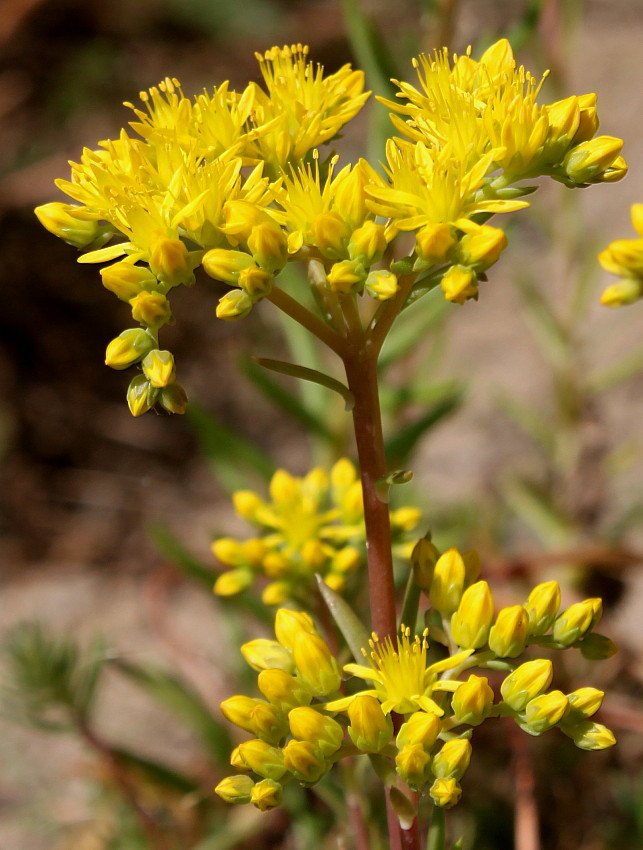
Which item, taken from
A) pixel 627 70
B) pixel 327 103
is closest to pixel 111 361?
pixel 327 103

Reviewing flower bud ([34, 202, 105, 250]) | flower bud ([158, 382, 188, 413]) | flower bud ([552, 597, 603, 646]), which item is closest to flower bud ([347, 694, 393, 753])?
flower bud ([552, 597, 603, 646])

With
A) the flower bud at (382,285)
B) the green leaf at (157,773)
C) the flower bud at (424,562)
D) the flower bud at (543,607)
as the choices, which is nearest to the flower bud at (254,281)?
the flower bud at (382,285)

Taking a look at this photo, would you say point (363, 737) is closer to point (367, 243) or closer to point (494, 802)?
point (367, 243)

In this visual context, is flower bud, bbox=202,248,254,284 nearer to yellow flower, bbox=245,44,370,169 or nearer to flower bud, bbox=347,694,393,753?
yellow flower, bbox=245,44,370,169

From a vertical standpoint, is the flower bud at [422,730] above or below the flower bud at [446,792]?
above

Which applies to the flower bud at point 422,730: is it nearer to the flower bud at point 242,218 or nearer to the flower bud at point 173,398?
the flower bud at point 173,398

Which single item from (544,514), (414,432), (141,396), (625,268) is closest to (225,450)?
(414,432)
